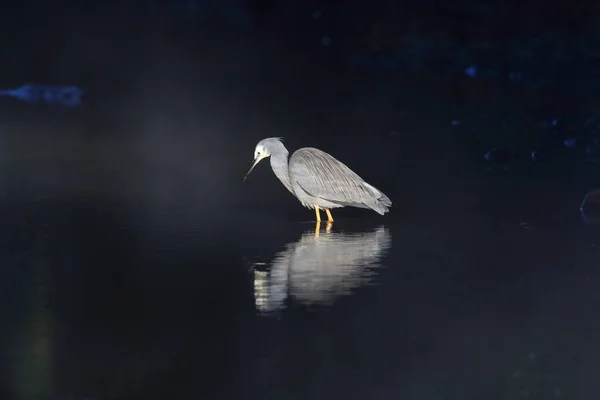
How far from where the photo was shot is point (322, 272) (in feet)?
25.9

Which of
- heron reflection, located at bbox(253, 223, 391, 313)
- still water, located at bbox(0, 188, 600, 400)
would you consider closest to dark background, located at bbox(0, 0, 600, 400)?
still water, located at bbox(0, 188, 600, 400)

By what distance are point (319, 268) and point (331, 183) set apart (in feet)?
5.43

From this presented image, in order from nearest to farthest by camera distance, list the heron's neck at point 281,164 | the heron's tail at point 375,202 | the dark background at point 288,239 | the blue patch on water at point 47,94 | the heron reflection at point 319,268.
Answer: the dark background at point 288,239 < the heron reflection at point 319,268 < the heron's tail at point 375,202 < the heron's neck at point 281,164 < the blue patch on water at point 47,94

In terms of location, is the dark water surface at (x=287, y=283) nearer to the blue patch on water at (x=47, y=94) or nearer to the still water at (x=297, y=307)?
the still water at (x=297, y=307)

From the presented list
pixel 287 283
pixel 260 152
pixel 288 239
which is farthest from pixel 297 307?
pixel 260 152

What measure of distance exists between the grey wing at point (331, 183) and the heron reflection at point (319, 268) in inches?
10.5

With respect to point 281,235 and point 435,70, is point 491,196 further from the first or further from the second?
point 435,70

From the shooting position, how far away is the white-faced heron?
9555 mm

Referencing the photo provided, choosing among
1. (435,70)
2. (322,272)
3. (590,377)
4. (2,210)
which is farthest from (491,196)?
(435,70)

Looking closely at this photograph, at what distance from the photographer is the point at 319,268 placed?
802cm

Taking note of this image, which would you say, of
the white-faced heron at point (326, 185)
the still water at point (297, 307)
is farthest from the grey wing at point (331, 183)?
the still water at point (297, 307)

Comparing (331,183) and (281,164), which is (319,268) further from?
(281,164)

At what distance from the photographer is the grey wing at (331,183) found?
376 inches

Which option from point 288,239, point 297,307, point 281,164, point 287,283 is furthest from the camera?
point 281,164
